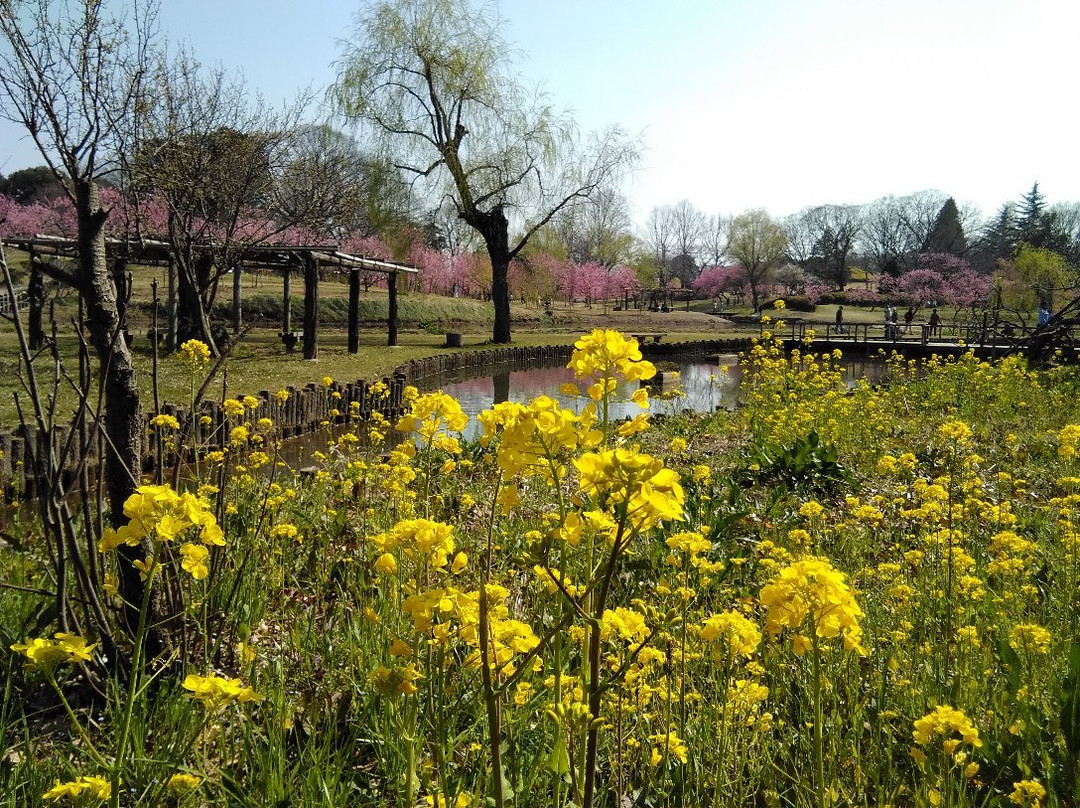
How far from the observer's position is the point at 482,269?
38.6m

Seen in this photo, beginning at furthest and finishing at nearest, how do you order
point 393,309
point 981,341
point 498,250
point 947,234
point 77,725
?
1. point 947,234
2. point 498,250
3. point 393,309
4. point 981,341
5. point 77,725

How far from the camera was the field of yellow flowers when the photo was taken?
129cm

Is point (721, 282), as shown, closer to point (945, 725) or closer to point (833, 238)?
point (833, 238)

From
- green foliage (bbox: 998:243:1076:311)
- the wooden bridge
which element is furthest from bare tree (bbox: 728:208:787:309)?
the wooden bridge

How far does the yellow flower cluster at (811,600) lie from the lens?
1.28 metres

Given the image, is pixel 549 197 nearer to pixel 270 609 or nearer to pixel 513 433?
pixel 270 609

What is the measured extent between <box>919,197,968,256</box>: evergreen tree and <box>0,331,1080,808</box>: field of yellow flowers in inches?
2530

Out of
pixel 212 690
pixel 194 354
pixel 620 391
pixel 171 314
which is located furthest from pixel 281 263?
pixel 212 690

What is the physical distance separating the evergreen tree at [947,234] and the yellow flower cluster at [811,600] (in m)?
67.2

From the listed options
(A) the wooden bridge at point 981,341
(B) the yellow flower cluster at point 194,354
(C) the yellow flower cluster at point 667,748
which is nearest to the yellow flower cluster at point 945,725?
(C) the yellow flower cluster at point 667,748

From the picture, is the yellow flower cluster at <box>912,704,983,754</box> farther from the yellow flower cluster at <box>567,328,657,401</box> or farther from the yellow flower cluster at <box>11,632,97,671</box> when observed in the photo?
the yellow flower cluster at <box>11,632,97,671</box>

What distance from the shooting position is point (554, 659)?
1.53m

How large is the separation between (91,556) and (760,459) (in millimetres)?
5009

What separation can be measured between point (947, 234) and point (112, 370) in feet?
225
